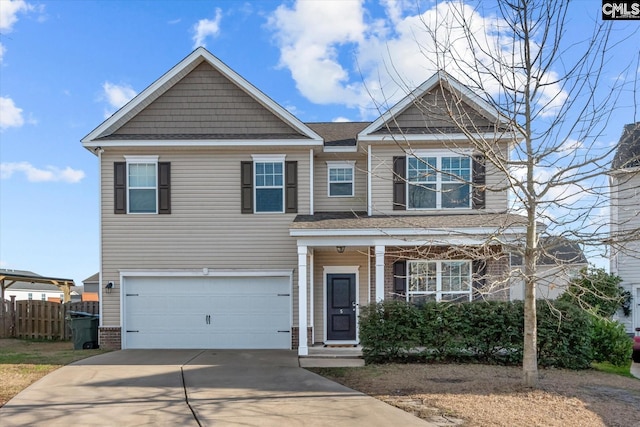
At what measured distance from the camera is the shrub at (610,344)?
1120cm

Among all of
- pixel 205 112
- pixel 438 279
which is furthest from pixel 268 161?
pixel 438 279

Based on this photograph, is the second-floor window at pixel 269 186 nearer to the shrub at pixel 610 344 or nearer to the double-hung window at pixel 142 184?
the double-hung window at pixel 142 184

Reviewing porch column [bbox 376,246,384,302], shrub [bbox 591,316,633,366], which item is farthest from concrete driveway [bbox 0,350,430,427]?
shrub [bbox 591,316,633,366]

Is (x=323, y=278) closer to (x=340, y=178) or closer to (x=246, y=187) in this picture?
(x=340, y=178)

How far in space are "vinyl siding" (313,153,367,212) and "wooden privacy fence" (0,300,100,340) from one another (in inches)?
353

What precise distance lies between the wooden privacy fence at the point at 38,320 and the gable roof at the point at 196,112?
627 cm

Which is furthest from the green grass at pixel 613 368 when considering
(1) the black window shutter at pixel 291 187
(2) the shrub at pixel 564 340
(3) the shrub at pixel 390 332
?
(1) the black window shutter at pixel 291 187

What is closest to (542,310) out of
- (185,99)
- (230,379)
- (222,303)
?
(230,379)

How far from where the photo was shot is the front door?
44.2 feet

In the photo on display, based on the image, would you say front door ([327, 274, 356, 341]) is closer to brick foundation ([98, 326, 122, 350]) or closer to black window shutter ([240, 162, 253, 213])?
black window shutter ([240, 162, 253, 213])

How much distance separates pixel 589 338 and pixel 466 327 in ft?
8.49

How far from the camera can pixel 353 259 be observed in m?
13.6

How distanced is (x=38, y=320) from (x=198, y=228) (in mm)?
7350

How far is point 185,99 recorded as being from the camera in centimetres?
1364
